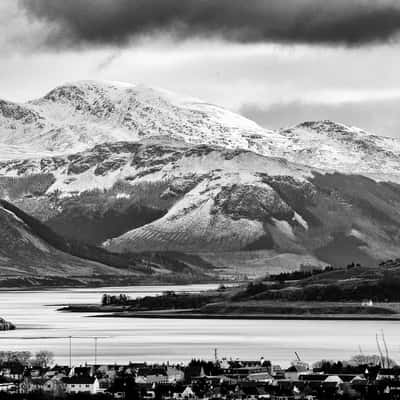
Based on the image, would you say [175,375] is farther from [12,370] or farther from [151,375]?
[12,370]

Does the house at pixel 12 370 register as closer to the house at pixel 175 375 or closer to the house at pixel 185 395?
the house at pixel 175 375

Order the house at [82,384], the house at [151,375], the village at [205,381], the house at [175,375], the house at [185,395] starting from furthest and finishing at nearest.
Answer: the house at [175,375] → the house at [151,375] → the house at [82,384] → the village at [205,381] → the house at [185,395]

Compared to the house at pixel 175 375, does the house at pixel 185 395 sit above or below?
below

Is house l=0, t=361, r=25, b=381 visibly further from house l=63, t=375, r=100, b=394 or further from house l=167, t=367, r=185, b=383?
house l=167, t=367, r=185, b=383

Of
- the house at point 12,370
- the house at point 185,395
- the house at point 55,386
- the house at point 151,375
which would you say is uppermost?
the house at point 12,370

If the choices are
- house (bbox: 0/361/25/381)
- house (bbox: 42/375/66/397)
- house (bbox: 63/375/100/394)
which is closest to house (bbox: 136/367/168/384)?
house (bbox: 63/375/100/394)

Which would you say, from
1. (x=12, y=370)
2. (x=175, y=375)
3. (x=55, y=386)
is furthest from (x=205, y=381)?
(x=12, y=370)

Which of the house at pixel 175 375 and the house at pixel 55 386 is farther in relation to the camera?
the house at pixel 175 375

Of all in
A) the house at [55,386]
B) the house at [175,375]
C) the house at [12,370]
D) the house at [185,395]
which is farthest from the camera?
the house at [12,370]

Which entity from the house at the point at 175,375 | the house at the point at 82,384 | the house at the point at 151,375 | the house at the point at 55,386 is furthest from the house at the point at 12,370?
the house at the point at 175,375
